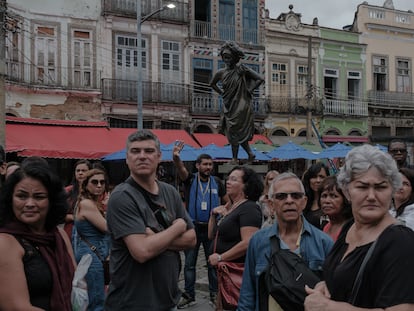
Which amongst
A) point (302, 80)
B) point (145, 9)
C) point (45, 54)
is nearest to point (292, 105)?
point (302, 80)

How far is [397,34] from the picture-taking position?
102 feet

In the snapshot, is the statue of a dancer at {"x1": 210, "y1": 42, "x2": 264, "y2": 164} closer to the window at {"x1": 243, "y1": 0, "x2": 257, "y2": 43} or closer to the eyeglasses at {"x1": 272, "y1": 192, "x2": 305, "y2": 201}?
the eyeglasses at {"x1": 272, "y1": 192, "x2": 305, "y2": 201}

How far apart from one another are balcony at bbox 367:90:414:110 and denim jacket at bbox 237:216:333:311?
1111 inches

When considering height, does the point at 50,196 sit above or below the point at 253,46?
below

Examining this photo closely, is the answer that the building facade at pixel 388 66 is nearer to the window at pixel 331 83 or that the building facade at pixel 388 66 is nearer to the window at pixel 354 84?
the window at pixel 354 84

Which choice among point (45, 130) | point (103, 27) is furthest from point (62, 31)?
Result: point (45, 130)

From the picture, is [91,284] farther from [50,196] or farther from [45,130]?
[45,130]

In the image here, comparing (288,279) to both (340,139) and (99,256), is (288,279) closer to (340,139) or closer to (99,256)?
(99,256)

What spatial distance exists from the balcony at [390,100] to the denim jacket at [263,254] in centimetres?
2823

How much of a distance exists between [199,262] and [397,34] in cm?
2631

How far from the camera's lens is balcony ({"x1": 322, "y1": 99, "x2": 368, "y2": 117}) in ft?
94.1

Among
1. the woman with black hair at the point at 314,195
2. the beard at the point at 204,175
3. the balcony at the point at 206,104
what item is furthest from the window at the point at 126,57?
the woman with black hair at the point at 314,195

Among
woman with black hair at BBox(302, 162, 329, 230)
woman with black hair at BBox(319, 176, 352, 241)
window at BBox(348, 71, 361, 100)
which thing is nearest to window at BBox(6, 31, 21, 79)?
woman with black hair at BBox(302, 162, 329, 230)

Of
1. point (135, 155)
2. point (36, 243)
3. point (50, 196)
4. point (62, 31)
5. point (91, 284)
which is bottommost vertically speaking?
point (91, 284)
